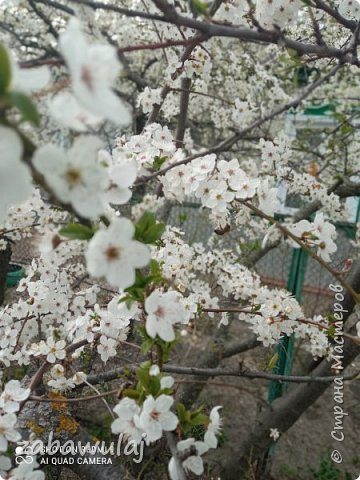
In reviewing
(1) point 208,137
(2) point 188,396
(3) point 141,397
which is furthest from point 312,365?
(1) point 208,137

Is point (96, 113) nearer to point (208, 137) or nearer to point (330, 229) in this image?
point (330, 229)

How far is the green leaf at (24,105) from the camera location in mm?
484

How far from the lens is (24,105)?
487 millimetres

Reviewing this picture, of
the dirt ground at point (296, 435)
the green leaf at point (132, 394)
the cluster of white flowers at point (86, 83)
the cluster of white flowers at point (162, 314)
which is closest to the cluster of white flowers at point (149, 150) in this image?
the cluster of white flowers at point (162, 314)

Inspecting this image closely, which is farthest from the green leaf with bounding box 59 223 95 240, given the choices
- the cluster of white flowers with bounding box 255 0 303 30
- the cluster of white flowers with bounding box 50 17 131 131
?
the cluster of white flowers with bounding box 255 0 303 30

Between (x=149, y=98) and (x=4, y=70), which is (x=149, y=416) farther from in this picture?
(x=149, y=98)

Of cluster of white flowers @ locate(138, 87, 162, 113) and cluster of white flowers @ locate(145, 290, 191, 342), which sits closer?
cluster of white flowers @ locate(145, 290, 191, 342)

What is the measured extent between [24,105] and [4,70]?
0.14 feet

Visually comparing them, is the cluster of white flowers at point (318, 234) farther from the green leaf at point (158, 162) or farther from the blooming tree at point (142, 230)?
the green leaf at point (158, 162)

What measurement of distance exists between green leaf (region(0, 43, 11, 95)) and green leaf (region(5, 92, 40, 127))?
0.01 metres

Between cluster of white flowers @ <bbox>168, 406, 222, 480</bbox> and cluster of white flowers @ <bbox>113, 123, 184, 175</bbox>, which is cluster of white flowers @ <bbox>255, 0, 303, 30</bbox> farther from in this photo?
cluster of white flowers @ <bbox>168, 406, 222, 480</bbox>

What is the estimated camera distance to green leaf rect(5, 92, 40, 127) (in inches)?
19.0

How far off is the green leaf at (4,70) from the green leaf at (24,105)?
0.04 ft

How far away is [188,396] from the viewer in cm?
276
